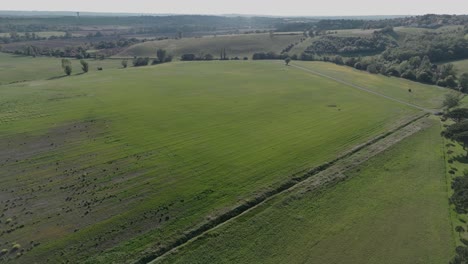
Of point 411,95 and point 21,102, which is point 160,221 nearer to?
point 21,102

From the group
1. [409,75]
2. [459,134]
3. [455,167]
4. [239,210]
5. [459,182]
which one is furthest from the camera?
[409,75]

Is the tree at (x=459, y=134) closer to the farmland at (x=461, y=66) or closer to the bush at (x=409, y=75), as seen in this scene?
the bush at (x=409, y=75)

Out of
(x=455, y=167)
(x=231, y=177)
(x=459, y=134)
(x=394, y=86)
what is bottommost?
(x=455, y=167)

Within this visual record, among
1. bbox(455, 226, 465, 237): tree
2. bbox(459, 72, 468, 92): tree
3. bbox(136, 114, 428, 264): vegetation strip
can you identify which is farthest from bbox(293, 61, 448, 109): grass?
bbox(455, 226, 465, 237): tree

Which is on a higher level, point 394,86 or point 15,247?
point 394,86

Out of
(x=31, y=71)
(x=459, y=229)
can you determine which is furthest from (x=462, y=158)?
(x=31, y=71)

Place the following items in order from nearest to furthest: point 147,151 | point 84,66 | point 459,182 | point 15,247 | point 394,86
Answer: point 15,247 → point 459,182 → point 147,151 → point 394,86 → point 84,66

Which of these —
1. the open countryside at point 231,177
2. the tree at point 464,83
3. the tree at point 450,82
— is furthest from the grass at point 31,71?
the tree at point 464,83

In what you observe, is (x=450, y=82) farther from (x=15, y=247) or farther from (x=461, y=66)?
(x=15, y=247)
